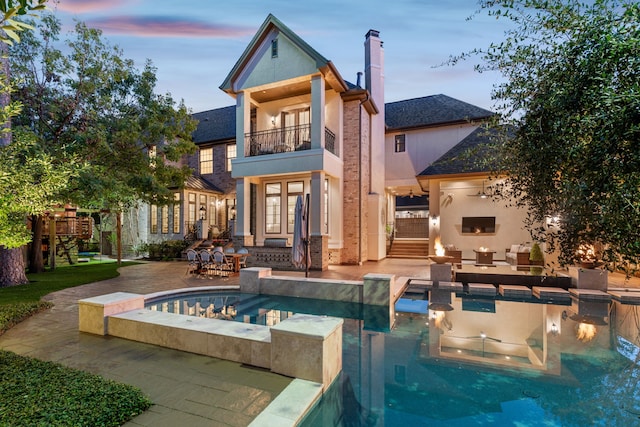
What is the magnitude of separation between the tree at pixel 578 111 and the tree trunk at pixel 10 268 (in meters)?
13.9

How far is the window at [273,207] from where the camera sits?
14867mm

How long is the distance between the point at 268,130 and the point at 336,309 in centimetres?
1040

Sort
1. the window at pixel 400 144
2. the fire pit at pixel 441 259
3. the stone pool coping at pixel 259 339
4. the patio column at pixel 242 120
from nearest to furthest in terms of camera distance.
Result: the stone pool coping at pixel 259 339 → the fire pit at pixel 441 259 → the patio column at pixel 242 120 → the window at pixel 400 144

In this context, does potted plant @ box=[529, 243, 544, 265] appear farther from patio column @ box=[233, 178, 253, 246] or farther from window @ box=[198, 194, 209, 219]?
window @ box=[198, 194, 209, 219]

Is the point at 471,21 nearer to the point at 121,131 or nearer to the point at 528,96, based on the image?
the point at 528,96

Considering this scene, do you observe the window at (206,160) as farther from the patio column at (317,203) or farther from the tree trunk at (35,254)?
the patio column at (317,203)

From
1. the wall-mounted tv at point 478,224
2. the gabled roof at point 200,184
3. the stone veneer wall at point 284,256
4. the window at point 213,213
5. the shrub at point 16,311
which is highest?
the gabled roof at point 200,184

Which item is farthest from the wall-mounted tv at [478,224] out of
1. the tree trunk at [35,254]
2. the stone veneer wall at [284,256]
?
the tree trunk at [35,254]

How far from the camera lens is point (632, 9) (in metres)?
2.32

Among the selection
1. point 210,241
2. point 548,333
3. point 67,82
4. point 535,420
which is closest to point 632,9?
point 535,420

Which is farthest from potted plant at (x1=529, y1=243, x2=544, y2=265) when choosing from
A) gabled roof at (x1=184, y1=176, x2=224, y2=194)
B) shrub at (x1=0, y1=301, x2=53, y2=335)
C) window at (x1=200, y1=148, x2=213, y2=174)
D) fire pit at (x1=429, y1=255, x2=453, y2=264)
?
window at (x1=200, y1=148, x2=213, y2=174)

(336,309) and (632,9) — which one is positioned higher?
(632,9)

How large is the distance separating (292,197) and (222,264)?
4.98 m

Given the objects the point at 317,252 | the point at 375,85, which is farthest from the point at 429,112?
the point at 317,252
